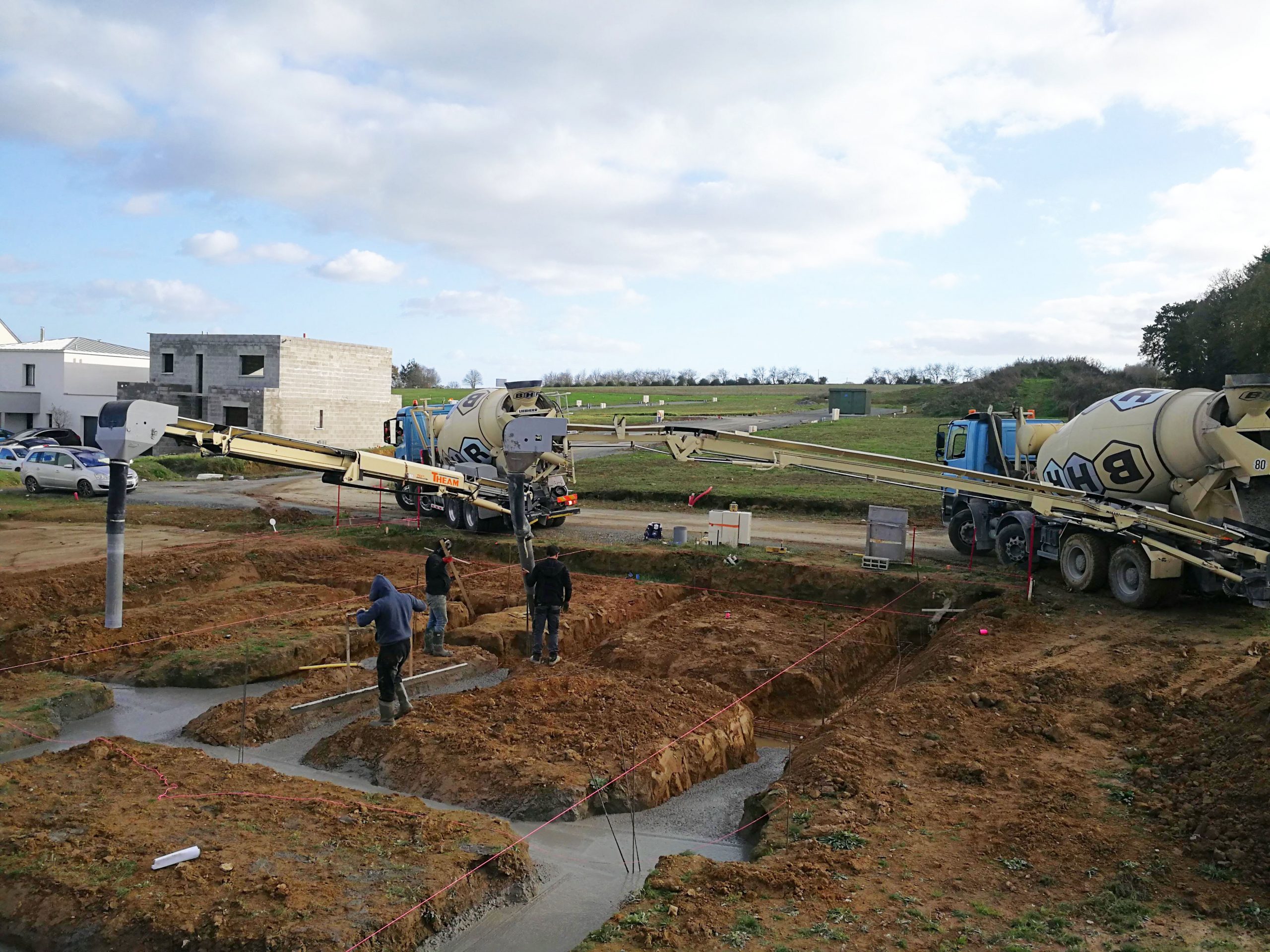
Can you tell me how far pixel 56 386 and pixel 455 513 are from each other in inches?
1520

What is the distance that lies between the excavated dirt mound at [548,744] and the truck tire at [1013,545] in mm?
9069

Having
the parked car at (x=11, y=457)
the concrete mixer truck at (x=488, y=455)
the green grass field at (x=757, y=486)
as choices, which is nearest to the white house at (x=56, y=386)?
the parked car at (x=11, y=457)

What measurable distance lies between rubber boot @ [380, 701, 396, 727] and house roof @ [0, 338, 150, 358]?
5232 centimetres

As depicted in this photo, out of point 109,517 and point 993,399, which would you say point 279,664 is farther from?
point 993,399

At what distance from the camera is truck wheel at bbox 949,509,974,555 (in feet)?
68.5

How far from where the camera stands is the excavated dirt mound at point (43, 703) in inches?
417

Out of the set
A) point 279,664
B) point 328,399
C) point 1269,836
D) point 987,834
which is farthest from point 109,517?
point 328,399

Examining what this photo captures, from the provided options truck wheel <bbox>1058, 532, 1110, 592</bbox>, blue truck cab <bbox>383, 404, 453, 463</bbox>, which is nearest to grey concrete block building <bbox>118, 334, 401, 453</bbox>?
blue truck cab <bbox>383, 404, 453, 463</bbox>

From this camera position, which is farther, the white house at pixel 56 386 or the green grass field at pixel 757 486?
the white house at pixel 56 386

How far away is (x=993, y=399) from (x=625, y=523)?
48.2m

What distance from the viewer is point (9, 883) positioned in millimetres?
6926

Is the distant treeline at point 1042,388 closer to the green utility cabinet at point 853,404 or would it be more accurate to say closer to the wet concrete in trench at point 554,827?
the green utility cabinet at point 853,404

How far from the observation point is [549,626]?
1361 centimetres

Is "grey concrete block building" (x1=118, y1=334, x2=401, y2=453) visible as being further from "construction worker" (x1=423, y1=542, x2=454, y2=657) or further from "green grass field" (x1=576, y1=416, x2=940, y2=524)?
"construction worker" (x1=423, y1=542, x2=454, y2=657)
